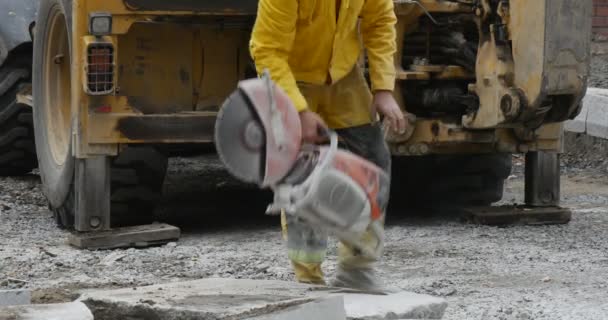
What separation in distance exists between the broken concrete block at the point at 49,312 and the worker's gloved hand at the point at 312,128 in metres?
1.08

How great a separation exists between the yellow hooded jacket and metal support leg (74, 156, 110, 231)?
239 centimetres

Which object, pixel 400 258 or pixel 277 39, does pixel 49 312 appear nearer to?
pixel 277 39

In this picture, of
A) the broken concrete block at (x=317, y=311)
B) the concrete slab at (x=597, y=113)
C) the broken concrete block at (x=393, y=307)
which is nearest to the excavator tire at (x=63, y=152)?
the broken concrete block at (x=393, y=307)

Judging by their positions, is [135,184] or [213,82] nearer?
[135,184]

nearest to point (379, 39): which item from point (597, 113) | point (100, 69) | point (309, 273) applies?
point (309, 273)

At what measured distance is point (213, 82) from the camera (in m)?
8.57

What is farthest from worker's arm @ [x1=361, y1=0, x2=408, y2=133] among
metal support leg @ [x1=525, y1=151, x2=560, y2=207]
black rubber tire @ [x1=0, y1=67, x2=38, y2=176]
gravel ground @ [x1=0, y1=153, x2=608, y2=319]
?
black rubber tire @ [x1=0, y1=67, x2=38, y2=176]

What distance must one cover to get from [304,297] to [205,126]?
287 centimetres

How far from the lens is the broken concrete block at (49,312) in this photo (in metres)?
5.18

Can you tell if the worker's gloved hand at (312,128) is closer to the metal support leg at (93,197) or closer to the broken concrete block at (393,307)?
the broken concrete block at (393,307)

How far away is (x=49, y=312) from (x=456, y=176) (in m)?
4.62

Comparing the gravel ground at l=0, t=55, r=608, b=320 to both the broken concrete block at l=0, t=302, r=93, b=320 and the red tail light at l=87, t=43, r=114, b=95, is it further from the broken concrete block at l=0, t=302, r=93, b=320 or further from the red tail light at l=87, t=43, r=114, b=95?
the red tail light at l=87, t=43, r=114, b=95

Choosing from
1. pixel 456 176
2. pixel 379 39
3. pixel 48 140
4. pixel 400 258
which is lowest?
pixel 400 258

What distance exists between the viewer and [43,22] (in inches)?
358
